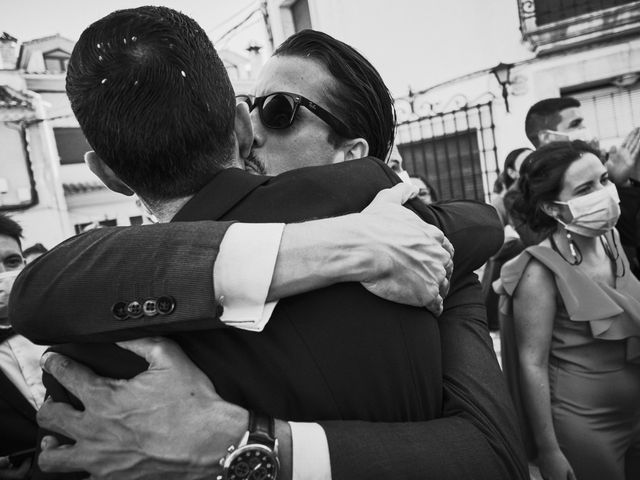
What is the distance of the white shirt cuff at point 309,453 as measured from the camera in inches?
33.5

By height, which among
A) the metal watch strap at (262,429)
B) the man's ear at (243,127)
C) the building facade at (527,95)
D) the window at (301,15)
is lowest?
the metal watch strap at (262,429)

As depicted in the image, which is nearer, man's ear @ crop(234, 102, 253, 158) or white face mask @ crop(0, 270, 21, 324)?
man's ear @ crop(234, 102, 253, 158)

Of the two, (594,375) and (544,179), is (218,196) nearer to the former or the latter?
(594,375)

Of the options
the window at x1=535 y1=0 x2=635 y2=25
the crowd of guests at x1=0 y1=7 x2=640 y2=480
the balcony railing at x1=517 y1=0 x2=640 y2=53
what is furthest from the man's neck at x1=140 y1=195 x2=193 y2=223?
the window at x1=535 y1=0 x2=635 y2=25

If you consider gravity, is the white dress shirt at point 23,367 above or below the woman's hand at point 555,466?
above

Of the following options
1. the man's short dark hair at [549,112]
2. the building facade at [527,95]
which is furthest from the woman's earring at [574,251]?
the building facade at [527,95]

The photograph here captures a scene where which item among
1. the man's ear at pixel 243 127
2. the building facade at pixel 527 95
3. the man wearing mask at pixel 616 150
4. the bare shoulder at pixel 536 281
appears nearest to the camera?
the man's ear at pixel 243 127

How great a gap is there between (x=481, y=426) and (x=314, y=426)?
0.37 m

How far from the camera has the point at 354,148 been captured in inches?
60.7

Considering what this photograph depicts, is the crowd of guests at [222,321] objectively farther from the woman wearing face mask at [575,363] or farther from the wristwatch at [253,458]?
the woman wearing face mask at [575,363]

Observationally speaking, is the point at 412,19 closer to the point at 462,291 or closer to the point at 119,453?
the point at 462,291

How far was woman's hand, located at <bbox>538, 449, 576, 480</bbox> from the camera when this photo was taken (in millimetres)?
2180

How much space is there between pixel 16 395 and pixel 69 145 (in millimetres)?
22351

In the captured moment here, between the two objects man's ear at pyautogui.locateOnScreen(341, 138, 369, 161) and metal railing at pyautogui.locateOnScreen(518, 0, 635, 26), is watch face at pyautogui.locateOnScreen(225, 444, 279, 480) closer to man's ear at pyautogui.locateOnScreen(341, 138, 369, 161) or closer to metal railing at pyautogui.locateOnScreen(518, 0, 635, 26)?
man's ear at pyautogui.locateOnScreen(341, 138, 369, 161)
